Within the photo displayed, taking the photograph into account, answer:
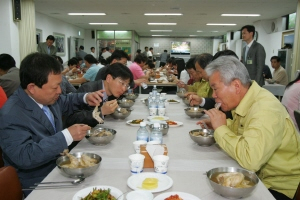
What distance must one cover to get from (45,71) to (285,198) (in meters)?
1.65

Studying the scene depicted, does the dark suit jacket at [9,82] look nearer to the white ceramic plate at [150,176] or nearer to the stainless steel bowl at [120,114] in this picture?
the stainless steel bowl at [120,114]

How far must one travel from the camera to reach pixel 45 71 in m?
1.73

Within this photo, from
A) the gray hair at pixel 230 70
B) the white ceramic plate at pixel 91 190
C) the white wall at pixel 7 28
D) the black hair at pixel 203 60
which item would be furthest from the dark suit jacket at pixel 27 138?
the white wall at pixel 7 28

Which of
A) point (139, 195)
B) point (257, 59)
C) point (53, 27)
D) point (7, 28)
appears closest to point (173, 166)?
point (139, 195)

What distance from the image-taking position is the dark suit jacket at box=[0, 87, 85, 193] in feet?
5.07

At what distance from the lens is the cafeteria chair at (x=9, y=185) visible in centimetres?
130

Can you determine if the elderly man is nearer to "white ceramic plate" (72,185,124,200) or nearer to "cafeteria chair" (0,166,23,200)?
"white ceramic plate" (72,185,124,200)

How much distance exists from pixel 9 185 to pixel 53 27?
36.1 feet

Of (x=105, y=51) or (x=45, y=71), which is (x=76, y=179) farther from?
(x=105, y=51)

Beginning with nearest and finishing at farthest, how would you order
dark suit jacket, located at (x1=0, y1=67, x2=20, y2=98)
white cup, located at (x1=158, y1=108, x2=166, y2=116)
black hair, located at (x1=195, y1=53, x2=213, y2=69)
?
white cup, located at (x1=158, y1=108, x2=166, y2=116), black hair, located at (x1=195, y1=53, x2=213, y2=69), dark suit jacket, located at (x1=0, y1=67, x2=20, y2=98)

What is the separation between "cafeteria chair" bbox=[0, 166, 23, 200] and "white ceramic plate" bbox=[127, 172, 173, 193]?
56 centimetres

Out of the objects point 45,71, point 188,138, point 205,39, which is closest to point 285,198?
point 188,138

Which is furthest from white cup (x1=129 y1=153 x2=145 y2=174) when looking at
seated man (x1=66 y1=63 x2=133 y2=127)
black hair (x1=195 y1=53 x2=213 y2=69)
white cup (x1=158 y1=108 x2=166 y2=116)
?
black hair (x1=195 y1=53 x2=213 y2=69)

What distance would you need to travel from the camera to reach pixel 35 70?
5.63ft
